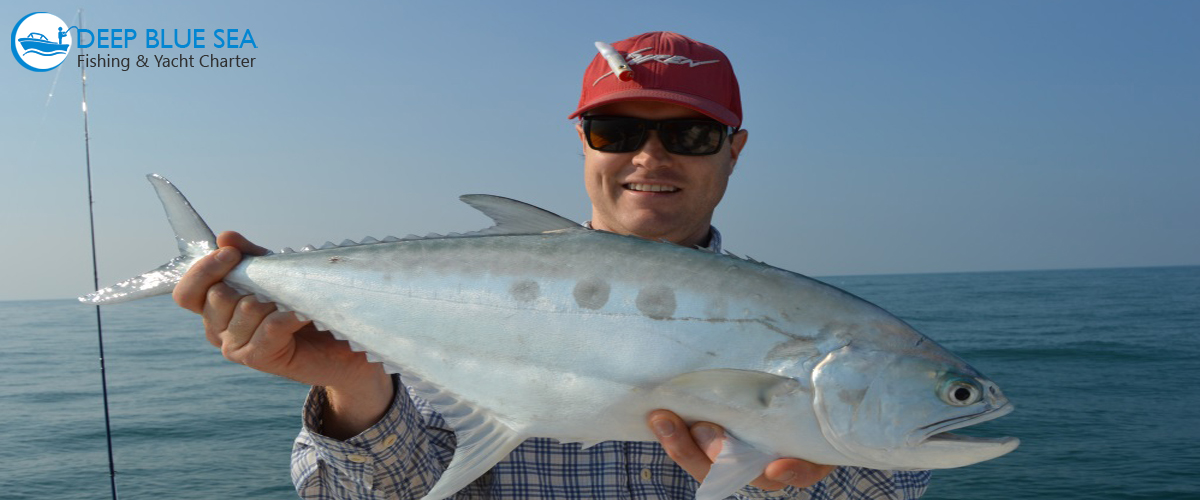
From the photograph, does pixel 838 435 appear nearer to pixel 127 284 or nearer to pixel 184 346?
pixel 127 284

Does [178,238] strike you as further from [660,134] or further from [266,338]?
[660,134]

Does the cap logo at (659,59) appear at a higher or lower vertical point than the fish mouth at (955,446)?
higher

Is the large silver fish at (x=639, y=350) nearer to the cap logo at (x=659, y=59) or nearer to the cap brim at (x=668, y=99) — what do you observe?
the cap brim at (x=668, y=99)

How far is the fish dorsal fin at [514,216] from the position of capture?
2.11 meters

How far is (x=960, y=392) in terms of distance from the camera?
70.8 inches

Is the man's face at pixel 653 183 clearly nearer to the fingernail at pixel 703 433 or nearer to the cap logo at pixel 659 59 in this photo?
the cap logo at pixel 659 59

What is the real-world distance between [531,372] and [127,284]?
4.23 ft

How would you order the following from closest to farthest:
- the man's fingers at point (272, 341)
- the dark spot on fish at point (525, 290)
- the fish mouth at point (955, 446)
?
the fish mouth at point (955, 446)
the dark spot on fish at point (525, 290)
the man's fingers at point (272, 341)

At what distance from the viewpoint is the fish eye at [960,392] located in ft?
5.88

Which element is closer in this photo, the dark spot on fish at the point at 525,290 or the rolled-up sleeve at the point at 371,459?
the dark spot on fish at the point at 525,290

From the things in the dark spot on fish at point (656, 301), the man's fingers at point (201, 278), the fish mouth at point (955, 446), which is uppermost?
the man's fingers at point (201, 278)

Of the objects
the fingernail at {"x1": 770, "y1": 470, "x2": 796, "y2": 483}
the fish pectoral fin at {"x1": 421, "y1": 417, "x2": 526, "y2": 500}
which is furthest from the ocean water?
the fingernail at {"x1": 770, "y1": 470, "x2": 796, "y2": 483}

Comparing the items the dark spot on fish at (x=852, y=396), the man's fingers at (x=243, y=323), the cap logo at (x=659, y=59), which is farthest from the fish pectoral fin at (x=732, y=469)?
the cap logo at (x=659, y=59)

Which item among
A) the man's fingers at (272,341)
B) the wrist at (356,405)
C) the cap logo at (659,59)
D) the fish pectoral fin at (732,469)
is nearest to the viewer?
the fish pectoral fin at (732,469)
